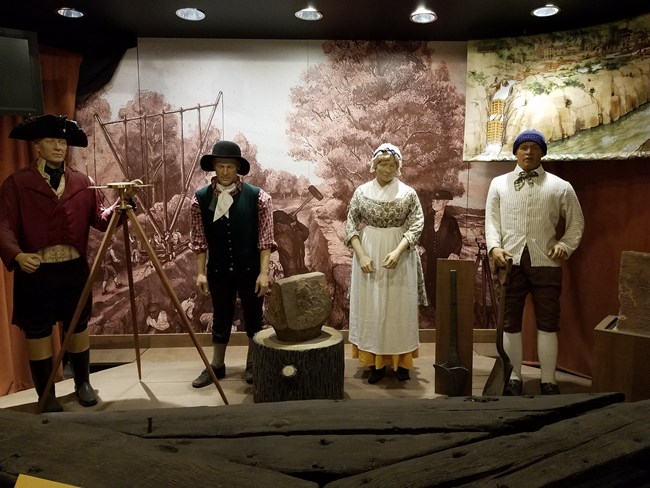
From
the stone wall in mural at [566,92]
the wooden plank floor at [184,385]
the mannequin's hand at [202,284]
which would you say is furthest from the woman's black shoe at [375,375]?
the stone wall in mural at [566,92]

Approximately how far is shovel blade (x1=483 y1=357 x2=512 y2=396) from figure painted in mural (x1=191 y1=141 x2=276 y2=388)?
1667 millimetres

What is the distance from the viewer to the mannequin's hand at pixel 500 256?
3.35m

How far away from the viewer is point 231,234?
138 inches

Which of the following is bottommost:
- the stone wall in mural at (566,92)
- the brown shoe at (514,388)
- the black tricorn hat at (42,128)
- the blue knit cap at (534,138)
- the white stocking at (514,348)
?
the brown shoe at (514,388)

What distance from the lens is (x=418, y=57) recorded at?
443 centimetres

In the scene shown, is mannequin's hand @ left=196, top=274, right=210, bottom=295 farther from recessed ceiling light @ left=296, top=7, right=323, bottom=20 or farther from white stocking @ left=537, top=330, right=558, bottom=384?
white stocking @ left=537, top=330, right=558, bottom=384

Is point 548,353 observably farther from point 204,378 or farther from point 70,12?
point 70,12

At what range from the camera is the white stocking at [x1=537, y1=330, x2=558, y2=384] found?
3.45 m

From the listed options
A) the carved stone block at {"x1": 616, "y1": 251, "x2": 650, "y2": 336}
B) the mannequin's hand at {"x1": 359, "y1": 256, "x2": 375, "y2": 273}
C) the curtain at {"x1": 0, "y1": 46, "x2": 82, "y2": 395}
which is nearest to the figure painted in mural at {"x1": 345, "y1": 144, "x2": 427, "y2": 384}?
the mannequin's hand at {"x1": 359, "y1": 256, "x2": 375, "y2": 273}

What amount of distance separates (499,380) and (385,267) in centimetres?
108

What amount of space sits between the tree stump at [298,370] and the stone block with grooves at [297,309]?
8cm

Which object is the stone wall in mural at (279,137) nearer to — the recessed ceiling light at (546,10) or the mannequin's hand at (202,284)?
the recessed ceiling light at (546,10)

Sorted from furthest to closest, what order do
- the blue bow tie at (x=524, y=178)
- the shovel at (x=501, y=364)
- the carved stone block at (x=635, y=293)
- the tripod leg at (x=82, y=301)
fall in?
the blue bow tie at (x=524, y=178) → the shovel at (x=501, y=364) → the carved stone block at (x=635, y=293) → the tripod leg at (x=82, y=301)

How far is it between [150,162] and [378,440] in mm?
3717
